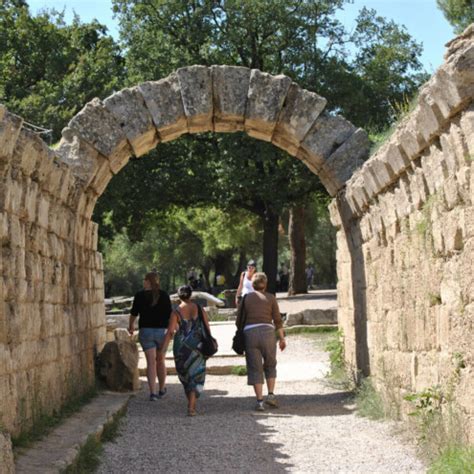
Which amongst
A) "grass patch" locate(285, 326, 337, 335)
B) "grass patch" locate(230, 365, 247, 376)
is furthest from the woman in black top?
"grass patch" locate(285, 326, 337, 335)

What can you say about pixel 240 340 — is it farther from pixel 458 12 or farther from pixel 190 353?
pixel 458 12

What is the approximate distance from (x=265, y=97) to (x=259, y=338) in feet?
11.2

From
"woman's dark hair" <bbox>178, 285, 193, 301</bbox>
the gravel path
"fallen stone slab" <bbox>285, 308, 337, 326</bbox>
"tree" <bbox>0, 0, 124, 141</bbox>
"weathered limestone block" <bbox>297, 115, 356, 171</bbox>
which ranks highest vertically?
"tree" <bbox>0, 0, 124, 141</bbox>

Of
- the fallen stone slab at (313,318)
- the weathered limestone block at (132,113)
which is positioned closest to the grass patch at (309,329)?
the fallen stone slab at (313,318)

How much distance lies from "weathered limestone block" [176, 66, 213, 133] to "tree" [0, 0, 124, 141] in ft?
53.0

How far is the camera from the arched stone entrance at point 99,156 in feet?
30.6

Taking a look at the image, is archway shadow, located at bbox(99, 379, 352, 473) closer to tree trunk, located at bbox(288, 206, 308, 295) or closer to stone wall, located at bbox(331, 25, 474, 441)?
stone wall, located at bbox(331, 25, 474, 441)

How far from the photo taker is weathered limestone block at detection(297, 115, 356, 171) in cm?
1241

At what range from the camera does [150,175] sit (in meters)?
28.9

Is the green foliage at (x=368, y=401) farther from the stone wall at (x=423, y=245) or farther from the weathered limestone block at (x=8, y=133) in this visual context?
the weathered limestone block at (x=8, y=133)

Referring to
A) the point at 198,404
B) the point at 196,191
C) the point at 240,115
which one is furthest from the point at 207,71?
the point at 196,191

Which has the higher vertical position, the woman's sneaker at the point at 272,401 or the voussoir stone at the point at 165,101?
the voussoir stone at the point at 165,101

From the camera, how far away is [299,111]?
12.4 meters

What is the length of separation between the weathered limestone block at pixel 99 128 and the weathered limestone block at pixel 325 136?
8.06ft
